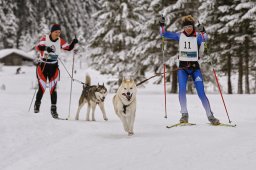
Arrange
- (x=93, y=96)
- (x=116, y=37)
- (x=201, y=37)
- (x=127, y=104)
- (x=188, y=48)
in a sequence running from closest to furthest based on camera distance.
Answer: (x=127, y=104)
(x=188, y=48)
(x=201, y=37)
(x=93, y=96)
(x=116, y=37)

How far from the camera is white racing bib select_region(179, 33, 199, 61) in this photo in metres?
7.75

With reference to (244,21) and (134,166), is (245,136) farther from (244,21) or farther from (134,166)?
(244,21)

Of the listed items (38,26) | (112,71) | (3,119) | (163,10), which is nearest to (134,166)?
(3,119)

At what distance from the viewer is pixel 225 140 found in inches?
221

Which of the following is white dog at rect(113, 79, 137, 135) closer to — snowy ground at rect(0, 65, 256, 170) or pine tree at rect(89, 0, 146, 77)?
snowy ground at rect(0, 65, 256, 170)

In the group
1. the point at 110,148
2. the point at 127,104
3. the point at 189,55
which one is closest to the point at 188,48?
the point at 189,55

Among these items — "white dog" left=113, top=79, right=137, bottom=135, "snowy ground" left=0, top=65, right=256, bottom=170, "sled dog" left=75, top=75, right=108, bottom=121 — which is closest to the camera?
"snowy ground" left=0, top=65, right=256, bottom=170

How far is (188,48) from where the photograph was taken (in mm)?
7738

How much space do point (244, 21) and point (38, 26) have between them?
5986cm

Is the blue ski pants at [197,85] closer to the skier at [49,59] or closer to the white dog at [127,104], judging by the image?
the white dog at [127,104]

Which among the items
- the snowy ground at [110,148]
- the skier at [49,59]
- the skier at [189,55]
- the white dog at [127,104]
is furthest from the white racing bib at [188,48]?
the skier at [49,59]

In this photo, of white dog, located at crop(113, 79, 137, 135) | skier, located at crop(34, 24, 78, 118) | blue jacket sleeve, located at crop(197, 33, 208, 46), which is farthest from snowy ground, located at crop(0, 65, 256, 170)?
blue jacket sleeve, located at crop(197, 33, 208, 46)

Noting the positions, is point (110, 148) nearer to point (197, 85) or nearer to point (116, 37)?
point (197, 85)

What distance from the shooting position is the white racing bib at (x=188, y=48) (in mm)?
7746
